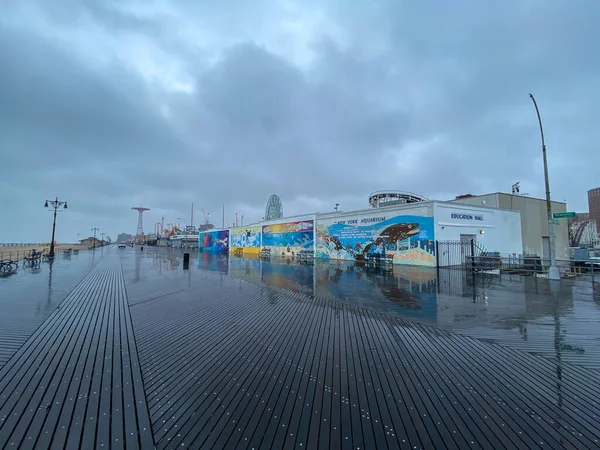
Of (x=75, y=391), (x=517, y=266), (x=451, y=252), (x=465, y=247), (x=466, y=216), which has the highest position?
(x=466, y=216)

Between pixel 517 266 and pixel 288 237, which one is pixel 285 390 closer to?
pixel 517 266

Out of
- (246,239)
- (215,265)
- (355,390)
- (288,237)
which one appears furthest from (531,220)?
(246,239)

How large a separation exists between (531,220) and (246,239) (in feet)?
117

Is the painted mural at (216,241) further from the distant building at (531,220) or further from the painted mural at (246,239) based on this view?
the distant building at (531,220)

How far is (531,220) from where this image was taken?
85.0 ft

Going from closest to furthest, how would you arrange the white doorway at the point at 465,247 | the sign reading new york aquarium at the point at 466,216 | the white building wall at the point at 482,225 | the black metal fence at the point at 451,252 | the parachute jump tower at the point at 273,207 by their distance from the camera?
the black metal fence at the point at 451,252 < the white building wall at the point at 482,225 < the white doorway at the point at 465,247 < the sign reading new york aquarium at the point at 466,216 < the parachute jump tower at the point at 273,207

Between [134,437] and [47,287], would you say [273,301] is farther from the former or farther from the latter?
[47,287]

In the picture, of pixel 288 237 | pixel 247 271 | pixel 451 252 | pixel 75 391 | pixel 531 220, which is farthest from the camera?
pixel 288 237

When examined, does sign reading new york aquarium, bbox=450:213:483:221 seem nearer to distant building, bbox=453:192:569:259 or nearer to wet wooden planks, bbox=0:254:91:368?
distant building, bbox=453:192:569:259

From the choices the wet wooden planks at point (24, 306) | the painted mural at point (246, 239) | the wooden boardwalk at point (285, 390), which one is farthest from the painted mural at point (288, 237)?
the wooden boardwalk at point (285, 390)

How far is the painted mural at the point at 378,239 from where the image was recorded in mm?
19859

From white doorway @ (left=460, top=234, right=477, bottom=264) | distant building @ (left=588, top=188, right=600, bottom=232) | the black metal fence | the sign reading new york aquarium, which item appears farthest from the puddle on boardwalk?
distant building @ (left=588, top=188, right=600, bottom=232)

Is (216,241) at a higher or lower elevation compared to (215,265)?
higher

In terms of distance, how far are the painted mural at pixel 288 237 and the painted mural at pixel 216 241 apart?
14544 mm
